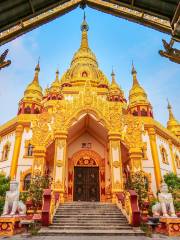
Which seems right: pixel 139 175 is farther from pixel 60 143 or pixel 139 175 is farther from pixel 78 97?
pixel 78 97

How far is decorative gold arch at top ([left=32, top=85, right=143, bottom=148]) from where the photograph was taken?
14.2 meters

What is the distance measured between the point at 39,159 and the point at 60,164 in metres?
1.55

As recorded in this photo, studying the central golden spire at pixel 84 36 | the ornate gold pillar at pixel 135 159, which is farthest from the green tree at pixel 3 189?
the central golden spire at pixel 84 36

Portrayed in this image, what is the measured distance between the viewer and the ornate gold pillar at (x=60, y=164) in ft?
40.7

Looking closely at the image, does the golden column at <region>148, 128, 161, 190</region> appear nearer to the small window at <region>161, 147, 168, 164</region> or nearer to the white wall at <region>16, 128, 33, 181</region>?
the small window at <region>161, 147, 168, 164</region>

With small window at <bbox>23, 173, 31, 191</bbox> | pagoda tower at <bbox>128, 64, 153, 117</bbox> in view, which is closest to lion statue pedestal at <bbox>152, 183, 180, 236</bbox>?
small window at <bbox>23, 173, 31, 191</bbox>

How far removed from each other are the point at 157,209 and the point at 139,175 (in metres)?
3.57

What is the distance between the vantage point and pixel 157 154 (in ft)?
60.5

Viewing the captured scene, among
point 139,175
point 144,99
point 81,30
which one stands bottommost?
point 139,175

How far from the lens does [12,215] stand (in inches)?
304

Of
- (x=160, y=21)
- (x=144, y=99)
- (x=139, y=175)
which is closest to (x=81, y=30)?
(x=144, y=99)

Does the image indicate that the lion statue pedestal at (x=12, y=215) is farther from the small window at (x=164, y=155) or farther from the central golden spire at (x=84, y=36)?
the central golden spire at (x=84, y=36)

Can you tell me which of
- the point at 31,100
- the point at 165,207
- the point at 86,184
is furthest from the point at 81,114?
the point at 31,100

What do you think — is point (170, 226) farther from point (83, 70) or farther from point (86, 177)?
point (83, 70)
